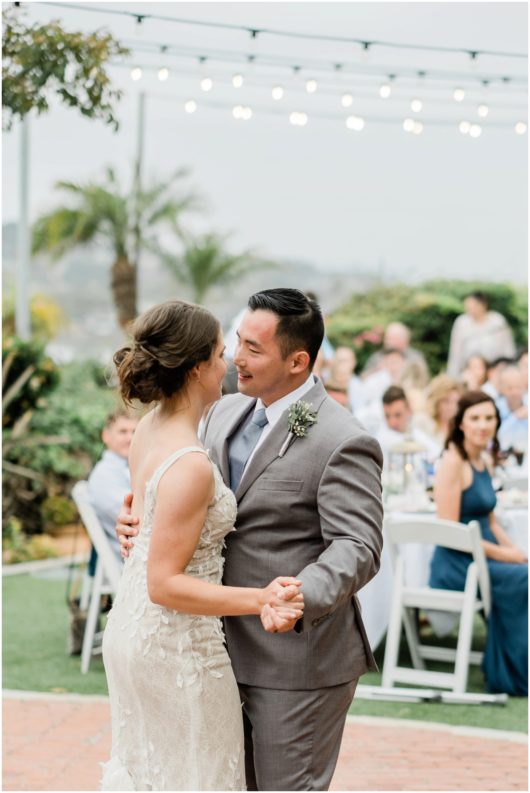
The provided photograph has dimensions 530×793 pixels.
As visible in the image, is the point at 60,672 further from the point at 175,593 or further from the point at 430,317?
the point at 430,317

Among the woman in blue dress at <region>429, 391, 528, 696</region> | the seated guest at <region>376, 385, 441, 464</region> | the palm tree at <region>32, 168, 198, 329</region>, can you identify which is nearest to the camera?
the woman in blue dress at <region>429, 391, 528, 696</region>

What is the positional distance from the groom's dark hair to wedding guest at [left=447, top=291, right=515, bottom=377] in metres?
12.0

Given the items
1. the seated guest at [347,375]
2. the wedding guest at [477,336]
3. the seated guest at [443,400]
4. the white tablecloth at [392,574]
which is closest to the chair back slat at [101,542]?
the white tablecloth at [392,574]

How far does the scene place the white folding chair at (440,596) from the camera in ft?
20.9

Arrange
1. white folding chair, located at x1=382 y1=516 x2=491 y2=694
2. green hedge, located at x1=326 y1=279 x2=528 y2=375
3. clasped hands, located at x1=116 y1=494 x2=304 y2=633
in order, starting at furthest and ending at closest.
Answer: green hedge, located at x1=326 y1=279 x2=528 y2=375
white folding chair, located at x1=382 y1=516 x2=491 y2=694
clasped hands, located at x1=116 y1=494 x2=304 y2=633

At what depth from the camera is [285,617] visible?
8.84ft

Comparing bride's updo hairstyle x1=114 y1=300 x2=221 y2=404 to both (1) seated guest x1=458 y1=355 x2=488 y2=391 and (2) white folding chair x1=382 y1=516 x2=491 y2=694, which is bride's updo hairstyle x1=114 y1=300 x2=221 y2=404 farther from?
(1) seated guest x1=458 y1=355 x2=488 y2=391

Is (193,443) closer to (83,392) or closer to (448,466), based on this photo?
(448,466)

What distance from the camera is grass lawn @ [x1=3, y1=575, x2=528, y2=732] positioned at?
599 centimetres

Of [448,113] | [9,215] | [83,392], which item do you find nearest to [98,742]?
[83,392]

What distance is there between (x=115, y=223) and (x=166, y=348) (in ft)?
75.4

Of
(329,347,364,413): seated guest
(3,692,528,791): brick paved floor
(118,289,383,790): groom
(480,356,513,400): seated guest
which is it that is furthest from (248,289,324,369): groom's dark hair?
(329,347,364,413): seated guest

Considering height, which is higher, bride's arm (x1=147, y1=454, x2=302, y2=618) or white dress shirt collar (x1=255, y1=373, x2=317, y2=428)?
white dress shirt collar (x1=255, y1=373, x2=317, y2=428)

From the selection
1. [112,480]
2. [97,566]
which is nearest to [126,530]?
[112,480]
